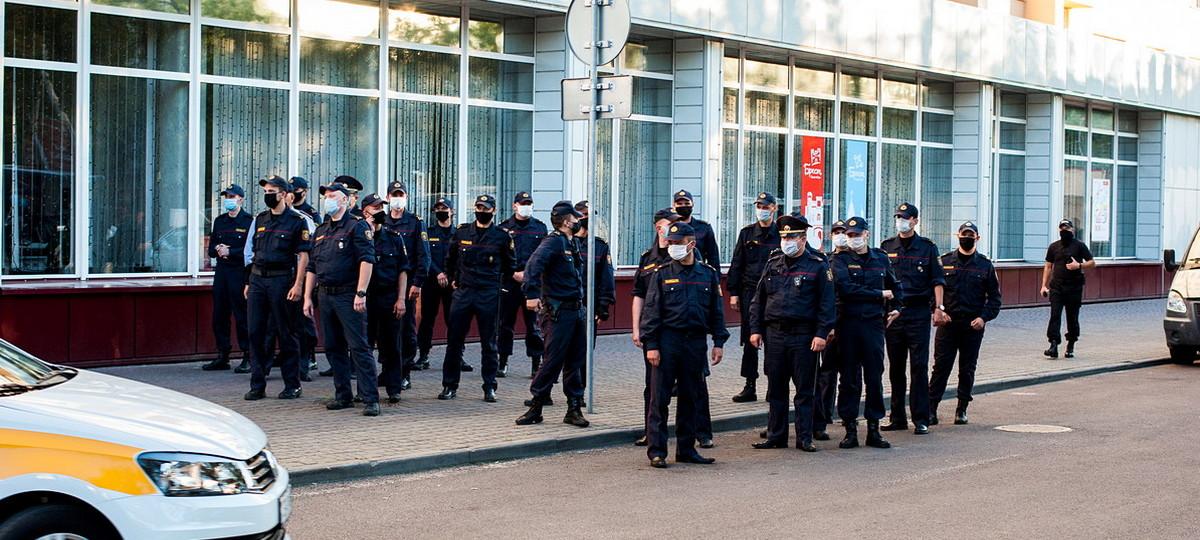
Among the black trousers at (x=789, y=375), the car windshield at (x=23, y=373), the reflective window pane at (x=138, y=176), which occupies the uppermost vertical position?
the reflective window pane at (x=138, y=176)

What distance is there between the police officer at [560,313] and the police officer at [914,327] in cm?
282

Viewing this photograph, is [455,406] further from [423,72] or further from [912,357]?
[423,72]

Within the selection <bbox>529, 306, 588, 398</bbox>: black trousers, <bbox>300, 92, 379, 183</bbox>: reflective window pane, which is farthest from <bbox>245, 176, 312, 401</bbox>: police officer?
<bbox>300, 92, 379, 183</bbox>: reflective window pane

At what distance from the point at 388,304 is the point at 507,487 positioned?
12.9 ft

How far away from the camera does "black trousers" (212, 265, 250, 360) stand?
46.9 ft

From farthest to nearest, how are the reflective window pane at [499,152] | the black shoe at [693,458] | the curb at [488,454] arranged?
the reflective window pane at [499,152], the black shoe at [693,458], the curb at [488,454]

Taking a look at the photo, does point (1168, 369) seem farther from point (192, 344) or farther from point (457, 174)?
point (192, 344)

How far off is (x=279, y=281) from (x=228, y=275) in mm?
2148

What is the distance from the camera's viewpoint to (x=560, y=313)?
11531 mm

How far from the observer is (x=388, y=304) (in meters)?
12.6

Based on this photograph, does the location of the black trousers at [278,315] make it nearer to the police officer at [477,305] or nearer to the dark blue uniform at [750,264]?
the police officer at [477,305]

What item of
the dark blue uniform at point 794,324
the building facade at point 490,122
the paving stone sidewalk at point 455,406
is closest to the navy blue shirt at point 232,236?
the building facade at point 490,122

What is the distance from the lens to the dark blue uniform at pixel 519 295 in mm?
14195

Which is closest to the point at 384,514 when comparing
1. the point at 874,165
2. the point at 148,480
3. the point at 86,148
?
the point at 148,480
